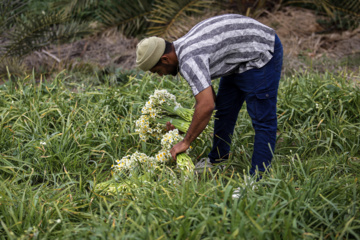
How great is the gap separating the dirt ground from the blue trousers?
268cm

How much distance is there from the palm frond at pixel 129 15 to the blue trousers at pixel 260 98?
357 cm

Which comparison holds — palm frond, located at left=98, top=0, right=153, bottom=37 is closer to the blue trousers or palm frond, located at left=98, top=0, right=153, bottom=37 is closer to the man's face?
the blue trousers

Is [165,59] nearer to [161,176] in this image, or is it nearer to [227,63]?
[227,63]

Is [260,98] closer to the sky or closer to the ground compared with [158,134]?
closer to the sky

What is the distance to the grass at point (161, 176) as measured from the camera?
223cm

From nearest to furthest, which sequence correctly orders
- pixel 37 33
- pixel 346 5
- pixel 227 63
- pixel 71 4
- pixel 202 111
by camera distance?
pixel 202 111 → pixel 227 63 → pixel 37 33 → pixel 346 5 → pixel 71 4

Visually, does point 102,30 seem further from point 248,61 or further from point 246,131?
point 248,61

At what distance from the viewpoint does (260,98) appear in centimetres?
282

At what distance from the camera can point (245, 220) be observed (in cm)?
216

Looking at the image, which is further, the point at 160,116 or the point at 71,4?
the point at 71,4

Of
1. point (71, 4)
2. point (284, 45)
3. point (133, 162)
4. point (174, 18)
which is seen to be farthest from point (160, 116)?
point (71, 4)

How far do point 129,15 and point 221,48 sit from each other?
4178mm

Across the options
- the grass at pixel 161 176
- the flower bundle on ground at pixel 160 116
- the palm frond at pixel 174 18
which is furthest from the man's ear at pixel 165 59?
the palm frond at pixel 174 18

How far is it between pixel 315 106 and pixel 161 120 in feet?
5.77
